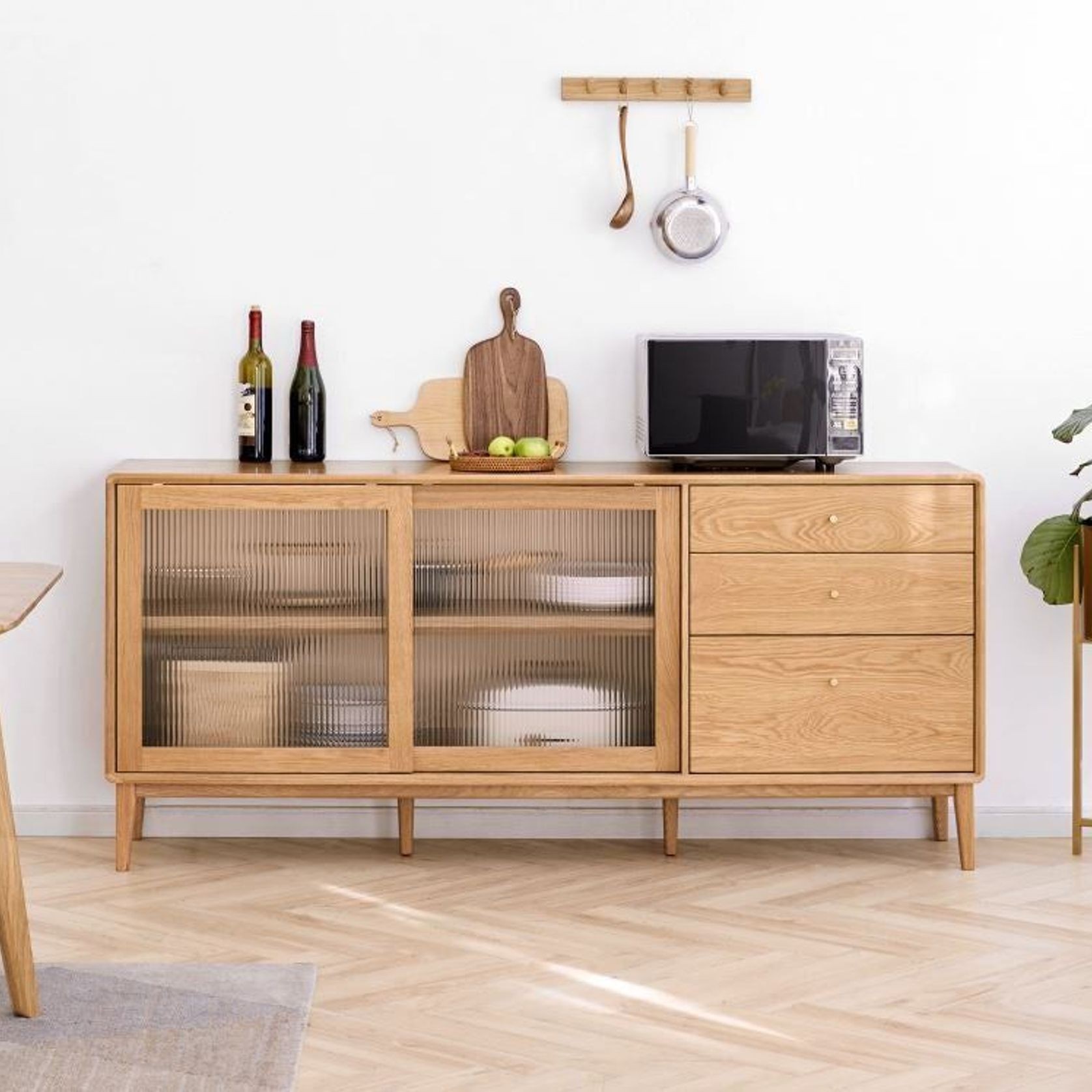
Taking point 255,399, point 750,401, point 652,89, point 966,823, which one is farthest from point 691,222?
point 966,823

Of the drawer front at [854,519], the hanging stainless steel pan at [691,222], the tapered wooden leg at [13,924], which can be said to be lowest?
the tapered wooden leg at [13,924]

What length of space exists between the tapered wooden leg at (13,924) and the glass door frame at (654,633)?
1.10 metres

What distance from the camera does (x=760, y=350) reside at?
3.73 metres

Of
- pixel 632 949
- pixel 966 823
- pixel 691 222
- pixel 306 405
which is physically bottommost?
pixel 632 949

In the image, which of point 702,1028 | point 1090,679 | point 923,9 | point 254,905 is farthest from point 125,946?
point 923,9

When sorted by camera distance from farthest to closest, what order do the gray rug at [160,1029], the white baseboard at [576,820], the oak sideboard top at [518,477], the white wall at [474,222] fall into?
the white baseboard at [576,820]
the white wall at [474,222]
the oak sideboard top at [518,477]
the gray rug at [160,1029]

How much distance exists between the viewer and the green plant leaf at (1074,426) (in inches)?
144

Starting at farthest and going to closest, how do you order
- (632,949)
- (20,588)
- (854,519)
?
(854,519)
(632,949)
(20,588)

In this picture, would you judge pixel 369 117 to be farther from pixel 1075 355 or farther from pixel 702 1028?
pixel 702 1028

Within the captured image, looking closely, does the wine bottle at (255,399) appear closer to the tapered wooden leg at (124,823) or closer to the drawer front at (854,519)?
the tapered wooden leg at (124,823)

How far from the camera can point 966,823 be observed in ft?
12.3

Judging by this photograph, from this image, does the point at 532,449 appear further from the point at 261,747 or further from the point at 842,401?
the point at 261,747

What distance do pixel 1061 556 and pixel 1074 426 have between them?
0.32m

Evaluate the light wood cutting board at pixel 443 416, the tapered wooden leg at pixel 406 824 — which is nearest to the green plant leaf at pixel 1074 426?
the light wood cutting board at pixel 443 416
